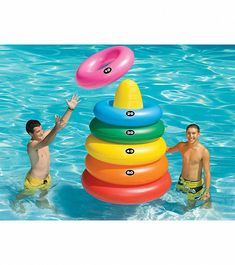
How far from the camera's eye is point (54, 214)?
836cm

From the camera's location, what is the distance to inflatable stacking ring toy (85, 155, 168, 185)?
7.89 metres

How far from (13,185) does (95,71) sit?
230cm

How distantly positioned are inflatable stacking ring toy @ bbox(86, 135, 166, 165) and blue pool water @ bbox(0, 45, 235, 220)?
0.85 m

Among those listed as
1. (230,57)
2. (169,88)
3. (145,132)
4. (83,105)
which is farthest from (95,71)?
(230,57)

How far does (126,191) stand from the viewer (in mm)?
7930

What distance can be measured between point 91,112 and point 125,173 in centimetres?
456

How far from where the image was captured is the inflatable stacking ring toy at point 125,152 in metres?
7.80

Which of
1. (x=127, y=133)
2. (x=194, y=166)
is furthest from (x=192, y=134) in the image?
(x=127, y=133)

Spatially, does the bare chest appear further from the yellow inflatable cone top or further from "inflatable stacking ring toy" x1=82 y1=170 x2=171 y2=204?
the yellow inflatable cone top

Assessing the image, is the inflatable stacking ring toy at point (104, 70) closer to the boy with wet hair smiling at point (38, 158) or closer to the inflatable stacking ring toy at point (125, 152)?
the boy with wet hair smiling at point (38, 158)

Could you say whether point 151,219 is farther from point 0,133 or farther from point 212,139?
point 0,133

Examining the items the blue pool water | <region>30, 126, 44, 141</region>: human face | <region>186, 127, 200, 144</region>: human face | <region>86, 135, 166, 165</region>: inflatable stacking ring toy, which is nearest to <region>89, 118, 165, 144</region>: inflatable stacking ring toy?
<region>86, 135, 166, 165</region>: inflatable stacking ring toy

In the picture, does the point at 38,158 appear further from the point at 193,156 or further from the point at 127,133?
the point at 193,156

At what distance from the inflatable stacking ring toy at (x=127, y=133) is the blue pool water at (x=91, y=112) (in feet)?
3.52
